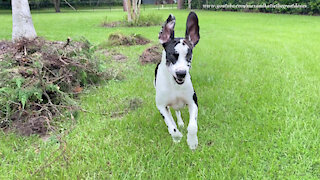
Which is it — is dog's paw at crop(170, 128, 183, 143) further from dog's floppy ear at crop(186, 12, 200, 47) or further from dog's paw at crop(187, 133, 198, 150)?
dog's floppy ear at crop(186, 12, 200, 47)

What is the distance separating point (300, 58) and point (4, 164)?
6491 millimetres

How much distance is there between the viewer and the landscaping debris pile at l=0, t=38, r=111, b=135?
133 inches

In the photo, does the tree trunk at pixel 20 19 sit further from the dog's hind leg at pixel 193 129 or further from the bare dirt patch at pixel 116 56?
the dog's hind leg at pixel 193 129

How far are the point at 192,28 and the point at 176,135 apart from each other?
3.78 ft

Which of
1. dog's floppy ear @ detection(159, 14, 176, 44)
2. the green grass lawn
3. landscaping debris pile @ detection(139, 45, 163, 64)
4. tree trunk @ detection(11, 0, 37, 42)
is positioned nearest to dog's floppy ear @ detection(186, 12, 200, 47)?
dog's floppy ear @ detection(159, 14, 176, 44)

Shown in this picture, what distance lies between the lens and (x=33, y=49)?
4.71 m

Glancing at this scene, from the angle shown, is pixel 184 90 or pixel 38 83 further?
pixel 38 83

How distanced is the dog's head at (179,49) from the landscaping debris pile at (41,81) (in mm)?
1671

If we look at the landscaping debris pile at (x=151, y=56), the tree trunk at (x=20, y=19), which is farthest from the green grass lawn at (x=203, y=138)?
the tree trunk at (x=20, y=19)

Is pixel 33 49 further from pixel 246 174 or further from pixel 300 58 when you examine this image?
pixel 300 58

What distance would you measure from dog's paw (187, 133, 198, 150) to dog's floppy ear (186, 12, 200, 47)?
0.97 metres

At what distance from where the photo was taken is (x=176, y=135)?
291cm

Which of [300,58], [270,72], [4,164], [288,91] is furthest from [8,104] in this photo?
[300,58]

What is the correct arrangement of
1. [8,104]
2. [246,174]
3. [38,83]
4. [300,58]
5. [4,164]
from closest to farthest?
[246,174] < [4,164] < [8,104] < [38,83] < [300,58]
